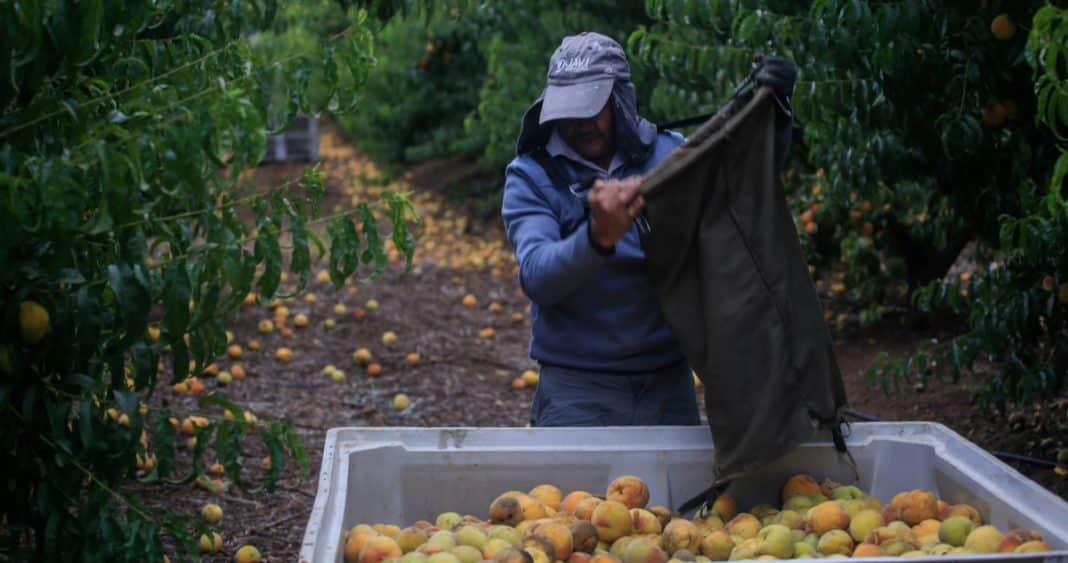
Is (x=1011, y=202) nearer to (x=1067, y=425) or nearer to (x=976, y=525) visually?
(x=1067, y=425)

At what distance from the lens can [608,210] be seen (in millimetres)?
2920

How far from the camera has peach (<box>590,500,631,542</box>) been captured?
3002 millimetres

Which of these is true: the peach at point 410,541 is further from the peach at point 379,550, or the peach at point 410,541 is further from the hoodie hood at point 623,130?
the hoodie hood at point 623,130

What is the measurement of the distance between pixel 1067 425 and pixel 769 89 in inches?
131

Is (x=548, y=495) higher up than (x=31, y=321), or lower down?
lower down

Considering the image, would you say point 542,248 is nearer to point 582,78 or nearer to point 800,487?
point 582,78

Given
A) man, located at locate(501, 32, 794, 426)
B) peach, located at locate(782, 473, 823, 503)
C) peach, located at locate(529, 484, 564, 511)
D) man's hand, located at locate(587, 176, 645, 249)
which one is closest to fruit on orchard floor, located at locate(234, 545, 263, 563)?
man, located at locate(501, 32, 794, 426)

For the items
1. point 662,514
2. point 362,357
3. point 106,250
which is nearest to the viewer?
point 106,250

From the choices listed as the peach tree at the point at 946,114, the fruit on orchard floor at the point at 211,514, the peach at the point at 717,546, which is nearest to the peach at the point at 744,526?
the peach at the point at 717,546

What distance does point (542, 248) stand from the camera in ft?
10.7

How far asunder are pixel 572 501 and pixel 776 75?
3.63ft

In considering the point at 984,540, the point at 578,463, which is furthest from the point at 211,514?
the point at 984,540

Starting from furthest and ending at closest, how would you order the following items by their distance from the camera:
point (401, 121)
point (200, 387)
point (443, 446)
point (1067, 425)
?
point (401, 121), point (200, 387), point (1067, 425), point (443, 446)

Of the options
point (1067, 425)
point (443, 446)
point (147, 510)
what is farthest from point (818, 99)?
point (147, 510)
